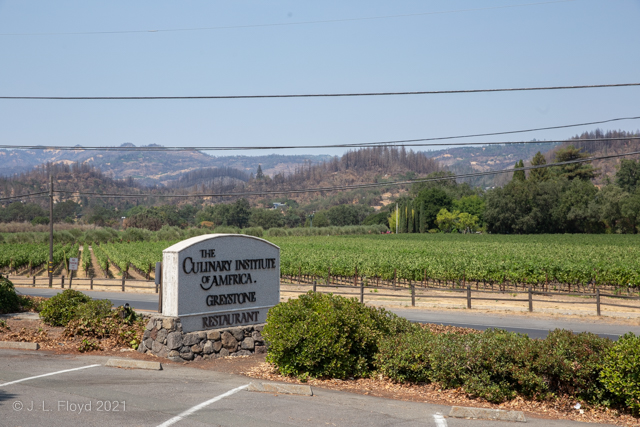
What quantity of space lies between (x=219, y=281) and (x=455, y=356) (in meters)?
5.58

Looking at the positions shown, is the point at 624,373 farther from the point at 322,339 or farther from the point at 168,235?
the point at 168,235

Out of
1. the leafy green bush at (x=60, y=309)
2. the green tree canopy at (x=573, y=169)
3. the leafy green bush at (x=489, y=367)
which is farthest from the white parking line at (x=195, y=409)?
the green tree canopy at (x=573, y=169)

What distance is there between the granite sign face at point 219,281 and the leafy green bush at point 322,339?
6.50ft

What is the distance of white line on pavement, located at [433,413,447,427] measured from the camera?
22.4 feet

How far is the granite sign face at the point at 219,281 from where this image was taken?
437 inches

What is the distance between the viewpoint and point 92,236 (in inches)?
3179

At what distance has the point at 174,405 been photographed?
747 cm

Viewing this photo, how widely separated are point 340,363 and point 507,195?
99.2m

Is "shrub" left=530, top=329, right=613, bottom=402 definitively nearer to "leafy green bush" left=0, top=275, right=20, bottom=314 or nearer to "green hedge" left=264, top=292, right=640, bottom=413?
"green hedge" left=264, top=292, right=640, bottom=413

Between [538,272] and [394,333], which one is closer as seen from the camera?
[394,333]

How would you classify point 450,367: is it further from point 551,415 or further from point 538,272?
point 538,272

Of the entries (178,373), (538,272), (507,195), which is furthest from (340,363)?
(507,195)

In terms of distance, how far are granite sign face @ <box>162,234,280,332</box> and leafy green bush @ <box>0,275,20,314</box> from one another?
907 centimetres

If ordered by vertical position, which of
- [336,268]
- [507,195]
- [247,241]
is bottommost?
[336,268]
